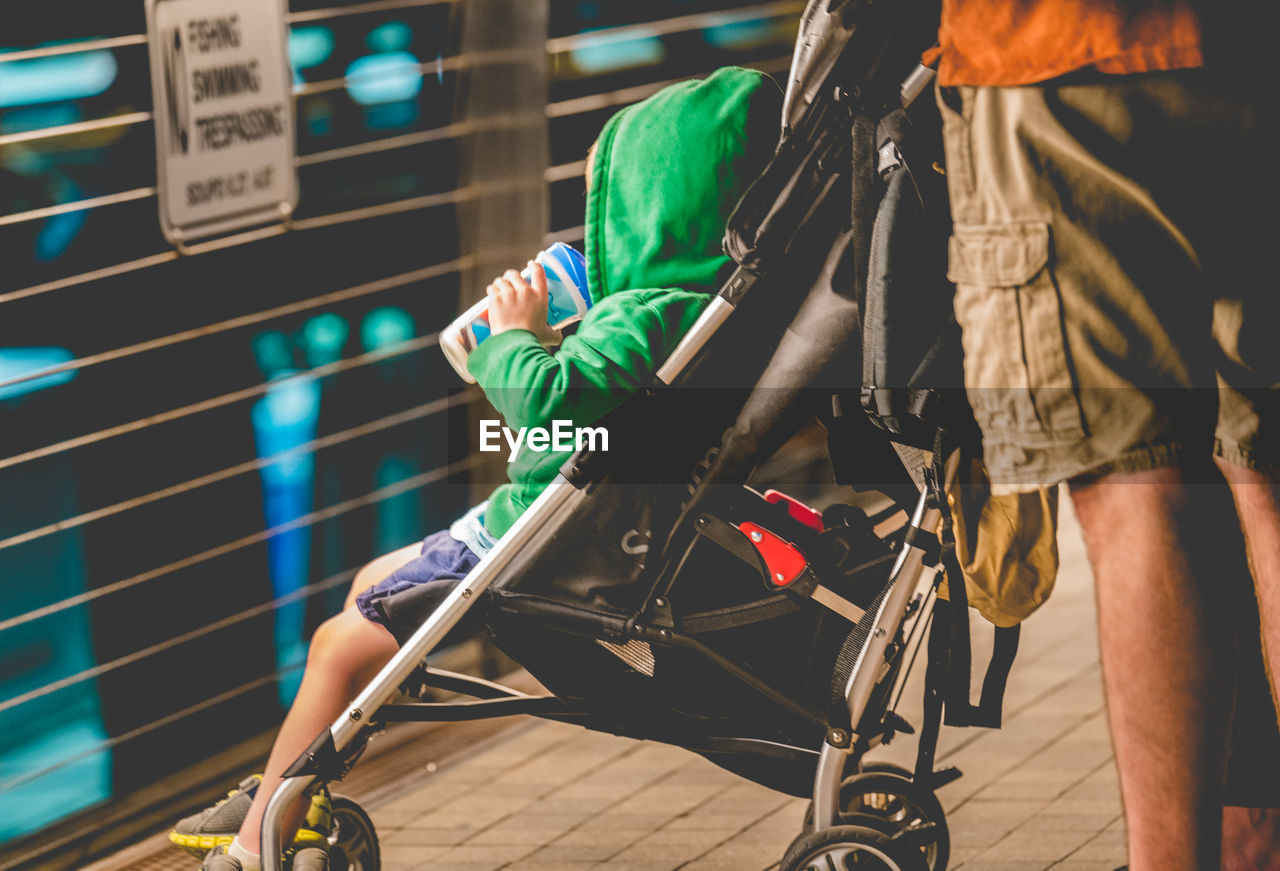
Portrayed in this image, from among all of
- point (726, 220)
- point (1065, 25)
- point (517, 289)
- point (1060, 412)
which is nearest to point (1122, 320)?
point (1060, 412)

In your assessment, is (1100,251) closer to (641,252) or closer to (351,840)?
(641,252)

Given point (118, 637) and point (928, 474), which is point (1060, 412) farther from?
point (118, 637)

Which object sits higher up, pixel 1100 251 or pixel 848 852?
pixel 1100 251

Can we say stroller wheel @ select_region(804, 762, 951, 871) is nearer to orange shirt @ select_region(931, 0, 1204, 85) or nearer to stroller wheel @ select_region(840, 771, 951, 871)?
stroller wheel @ select_region(840, 771, 951, 871)

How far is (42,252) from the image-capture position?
388cm

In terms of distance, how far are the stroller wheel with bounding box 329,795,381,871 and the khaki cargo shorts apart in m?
1.54

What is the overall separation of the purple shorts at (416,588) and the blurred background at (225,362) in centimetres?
111

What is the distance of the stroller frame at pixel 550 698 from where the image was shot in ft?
9.77

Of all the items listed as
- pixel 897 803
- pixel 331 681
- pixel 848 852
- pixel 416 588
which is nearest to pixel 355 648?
pixel 331 681

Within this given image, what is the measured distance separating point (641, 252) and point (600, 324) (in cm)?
16

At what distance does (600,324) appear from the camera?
306 cm

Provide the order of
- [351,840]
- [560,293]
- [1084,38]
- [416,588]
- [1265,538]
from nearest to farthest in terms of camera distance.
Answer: [1084,38], [1265,538], [416,588], [560,293], [351,840]

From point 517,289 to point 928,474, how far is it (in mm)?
804

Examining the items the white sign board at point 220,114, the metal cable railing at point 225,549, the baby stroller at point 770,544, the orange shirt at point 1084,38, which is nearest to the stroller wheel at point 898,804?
the baby stroller at point 770,544
